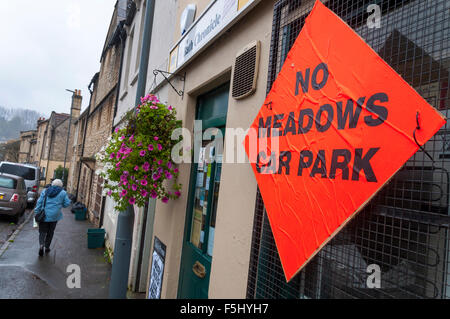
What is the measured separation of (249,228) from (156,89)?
4.09 metres

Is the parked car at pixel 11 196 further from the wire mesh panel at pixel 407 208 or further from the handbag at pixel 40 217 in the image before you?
the wire mesh panel at pixel 407 208

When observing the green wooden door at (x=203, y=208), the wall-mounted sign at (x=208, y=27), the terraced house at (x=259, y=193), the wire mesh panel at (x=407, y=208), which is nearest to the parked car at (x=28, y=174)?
the terraced house at (x=259, y=193)

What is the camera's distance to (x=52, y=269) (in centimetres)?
609

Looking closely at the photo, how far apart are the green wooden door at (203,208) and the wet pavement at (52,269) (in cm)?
247

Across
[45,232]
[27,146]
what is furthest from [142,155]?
[27,146]

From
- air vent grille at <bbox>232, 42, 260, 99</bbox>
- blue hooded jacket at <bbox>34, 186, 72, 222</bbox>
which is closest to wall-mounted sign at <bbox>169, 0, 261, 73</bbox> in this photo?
air vent grille at <bbox>232, 42, 260, 99</bbox>

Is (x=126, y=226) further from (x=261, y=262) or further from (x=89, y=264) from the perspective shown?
(x=89, y=264)

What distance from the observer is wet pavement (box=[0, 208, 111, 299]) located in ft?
16.3

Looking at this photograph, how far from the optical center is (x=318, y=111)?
5.15ft

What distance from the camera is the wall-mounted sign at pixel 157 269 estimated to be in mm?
3924

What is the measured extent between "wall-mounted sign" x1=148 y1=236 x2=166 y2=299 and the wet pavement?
4.58 ft

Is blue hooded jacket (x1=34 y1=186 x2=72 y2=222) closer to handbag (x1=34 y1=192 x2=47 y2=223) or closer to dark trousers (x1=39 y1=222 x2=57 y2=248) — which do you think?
handbag (x1=34 y1=192 x2=47 y2=223)

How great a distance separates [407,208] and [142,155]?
2.73 metres
